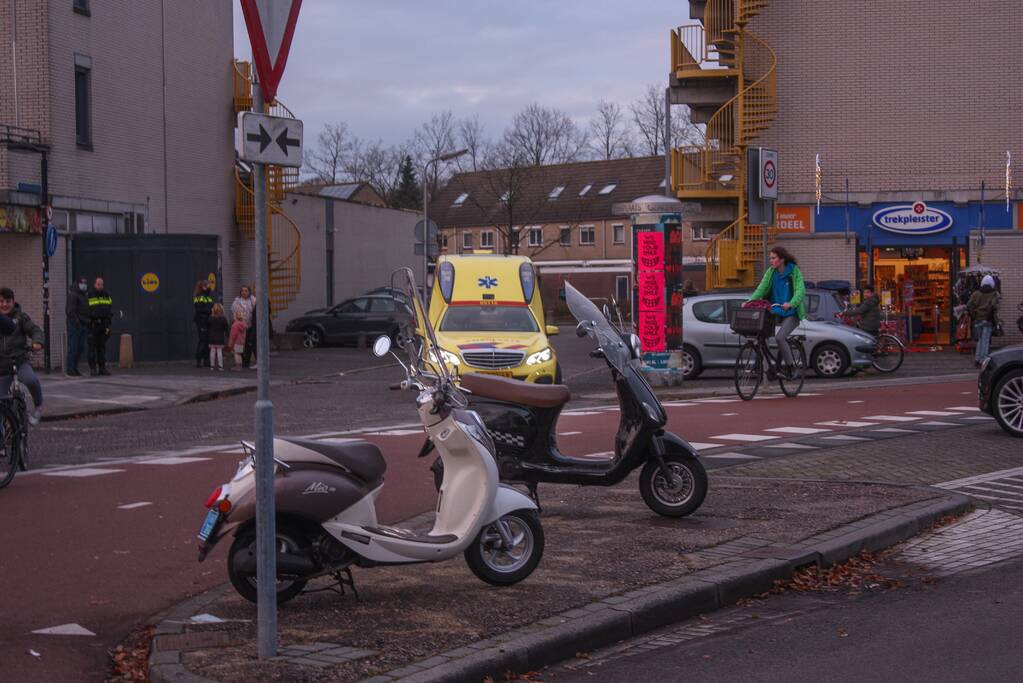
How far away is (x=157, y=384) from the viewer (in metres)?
23.7

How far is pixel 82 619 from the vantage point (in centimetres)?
683

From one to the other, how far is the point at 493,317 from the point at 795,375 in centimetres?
465

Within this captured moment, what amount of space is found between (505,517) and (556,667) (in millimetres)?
1302

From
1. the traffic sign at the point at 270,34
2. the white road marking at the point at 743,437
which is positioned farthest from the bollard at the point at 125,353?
the traffic sign at the point at 270,34

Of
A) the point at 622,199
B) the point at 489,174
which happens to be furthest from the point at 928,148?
the point at 622,199

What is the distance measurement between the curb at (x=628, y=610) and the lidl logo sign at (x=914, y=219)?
24158 mm

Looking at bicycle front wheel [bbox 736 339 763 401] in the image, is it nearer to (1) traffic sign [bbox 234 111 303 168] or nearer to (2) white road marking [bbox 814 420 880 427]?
(2) white road marking [bbox 814 420 880 427]

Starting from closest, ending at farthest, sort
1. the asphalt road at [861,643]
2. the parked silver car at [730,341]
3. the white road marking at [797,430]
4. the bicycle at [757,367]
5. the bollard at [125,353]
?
the asphalt road at [861,643] < the white road marking at [797,430] < the bicycle at [757,367] < the parked silver car at [730,341] < the bollard at [125,353]

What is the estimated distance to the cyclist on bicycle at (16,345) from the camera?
1231 centimetres

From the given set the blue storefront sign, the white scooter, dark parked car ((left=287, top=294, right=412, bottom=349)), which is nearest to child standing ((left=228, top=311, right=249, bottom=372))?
dark parked car ((left=287, top=294, right=412, bottom=349))

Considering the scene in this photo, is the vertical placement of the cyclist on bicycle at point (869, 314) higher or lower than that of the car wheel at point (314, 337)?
higher

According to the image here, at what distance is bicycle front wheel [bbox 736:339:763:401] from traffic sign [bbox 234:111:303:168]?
13.5 metres

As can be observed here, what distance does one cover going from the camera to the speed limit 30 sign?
20219mm

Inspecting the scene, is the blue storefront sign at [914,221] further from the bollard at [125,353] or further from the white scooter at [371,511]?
the white scooter at [371,511]
